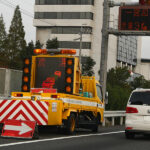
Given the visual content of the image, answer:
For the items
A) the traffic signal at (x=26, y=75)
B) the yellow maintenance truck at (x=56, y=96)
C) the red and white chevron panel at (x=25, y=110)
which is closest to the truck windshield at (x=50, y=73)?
the yellow maintenance truck at (x=56, y=96)

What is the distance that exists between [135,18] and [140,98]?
36.4ft

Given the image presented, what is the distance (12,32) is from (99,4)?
18510 millimetres

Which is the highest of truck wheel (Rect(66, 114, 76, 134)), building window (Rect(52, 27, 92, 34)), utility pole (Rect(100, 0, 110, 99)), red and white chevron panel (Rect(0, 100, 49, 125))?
building window (Rect(52, 27, 92, 34))

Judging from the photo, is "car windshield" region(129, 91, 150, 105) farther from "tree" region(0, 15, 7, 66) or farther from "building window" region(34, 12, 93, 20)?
"building window" region(34, 12, 93, 20)

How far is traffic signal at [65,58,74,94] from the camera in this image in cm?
1758

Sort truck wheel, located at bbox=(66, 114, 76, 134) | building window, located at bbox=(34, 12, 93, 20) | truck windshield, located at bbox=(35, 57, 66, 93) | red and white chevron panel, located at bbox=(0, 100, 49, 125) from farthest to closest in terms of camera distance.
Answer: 1. building window, located at bbox=(34, 12, 93, 20)
2. truck windshield, located at bbox=(35, 57, 66, 93)
3. truck wheel, located at bbox=(66, 114, 76, 134)
4. red and white chevron panel, located at bbox=(0, 100, 49, 125)

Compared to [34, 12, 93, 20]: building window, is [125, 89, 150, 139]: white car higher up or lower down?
lower down

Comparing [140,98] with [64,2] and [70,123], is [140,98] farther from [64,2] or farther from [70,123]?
[64,2]

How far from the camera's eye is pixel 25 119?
15727 millimetres

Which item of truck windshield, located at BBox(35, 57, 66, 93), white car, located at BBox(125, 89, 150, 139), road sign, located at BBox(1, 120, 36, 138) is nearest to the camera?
road sign, located at BBox(1, 120, 36, 138)

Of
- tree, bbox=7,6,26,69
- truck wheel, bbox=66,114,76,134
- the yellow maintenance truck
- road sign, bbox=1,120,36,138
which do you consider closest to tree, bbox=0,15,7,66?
tree, bbox=7,6,26,69

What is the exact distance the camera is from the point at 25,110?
620 inches

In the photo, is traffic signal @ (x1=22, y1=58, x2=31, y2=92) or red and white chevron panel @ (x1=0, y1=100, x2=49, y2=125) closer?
red and white chevron panel @ (x1=0, y1=100, x2=49, y2=125)

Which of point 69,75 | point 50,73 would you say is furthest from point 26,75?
point 69,75
